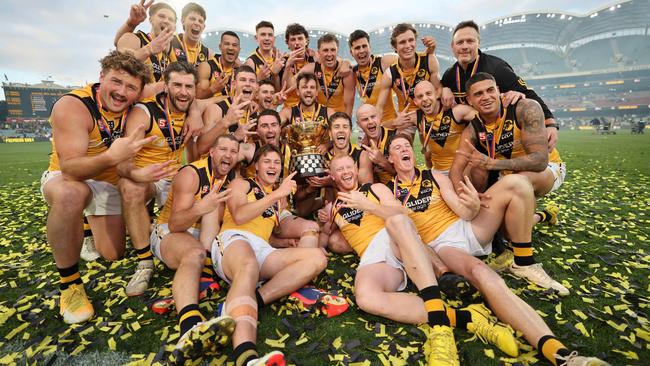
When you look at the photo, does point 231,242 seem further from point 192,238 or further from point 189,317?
point 189,317

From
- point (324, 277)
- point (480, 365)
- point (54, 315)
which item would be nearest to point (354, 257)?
point (324, 277)

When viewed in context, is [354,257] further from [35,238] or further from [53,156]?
[35,238]

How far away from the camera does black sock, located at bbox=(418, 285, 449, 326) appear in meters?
3.01

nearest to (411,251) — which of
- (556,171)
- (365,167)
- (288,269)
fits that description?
(288,269)

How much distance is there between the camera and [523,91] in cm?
537

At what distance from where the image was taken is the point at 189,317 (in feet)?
9.75

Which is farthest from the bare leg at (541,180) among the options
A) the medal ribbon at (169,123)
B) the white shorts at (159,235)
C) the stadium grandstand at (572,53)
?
the stadium grandstand at (572,53)

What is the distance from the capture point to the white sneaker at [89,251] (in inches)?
194

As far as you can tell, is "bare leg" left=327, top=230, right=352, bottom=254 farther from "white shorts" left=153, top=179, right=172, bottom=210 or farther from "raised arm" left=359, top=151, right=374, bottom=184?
"white shorts" left=153, top=179, right=172, bottom=210

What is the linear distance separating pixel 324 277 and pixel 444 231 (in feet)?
5.55

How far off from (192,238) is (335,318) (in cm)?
202

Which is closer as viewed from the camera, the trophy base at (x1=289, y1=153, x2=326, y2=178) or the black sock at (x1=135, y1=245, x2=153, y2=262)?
the black sock at (x1=135, y1=245, x2=153, y2=262)

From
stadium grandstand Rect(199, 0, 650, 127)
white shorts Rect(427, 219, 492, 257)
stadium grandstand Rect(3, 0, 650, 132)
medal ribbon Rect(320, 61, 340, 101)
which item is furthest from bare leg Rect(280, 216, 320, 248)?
stadium grandstand Rect(199, 0, 650, 127)

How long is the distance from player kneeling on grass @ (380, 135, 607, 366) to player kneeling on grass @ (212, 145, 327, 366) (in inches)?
50.8
